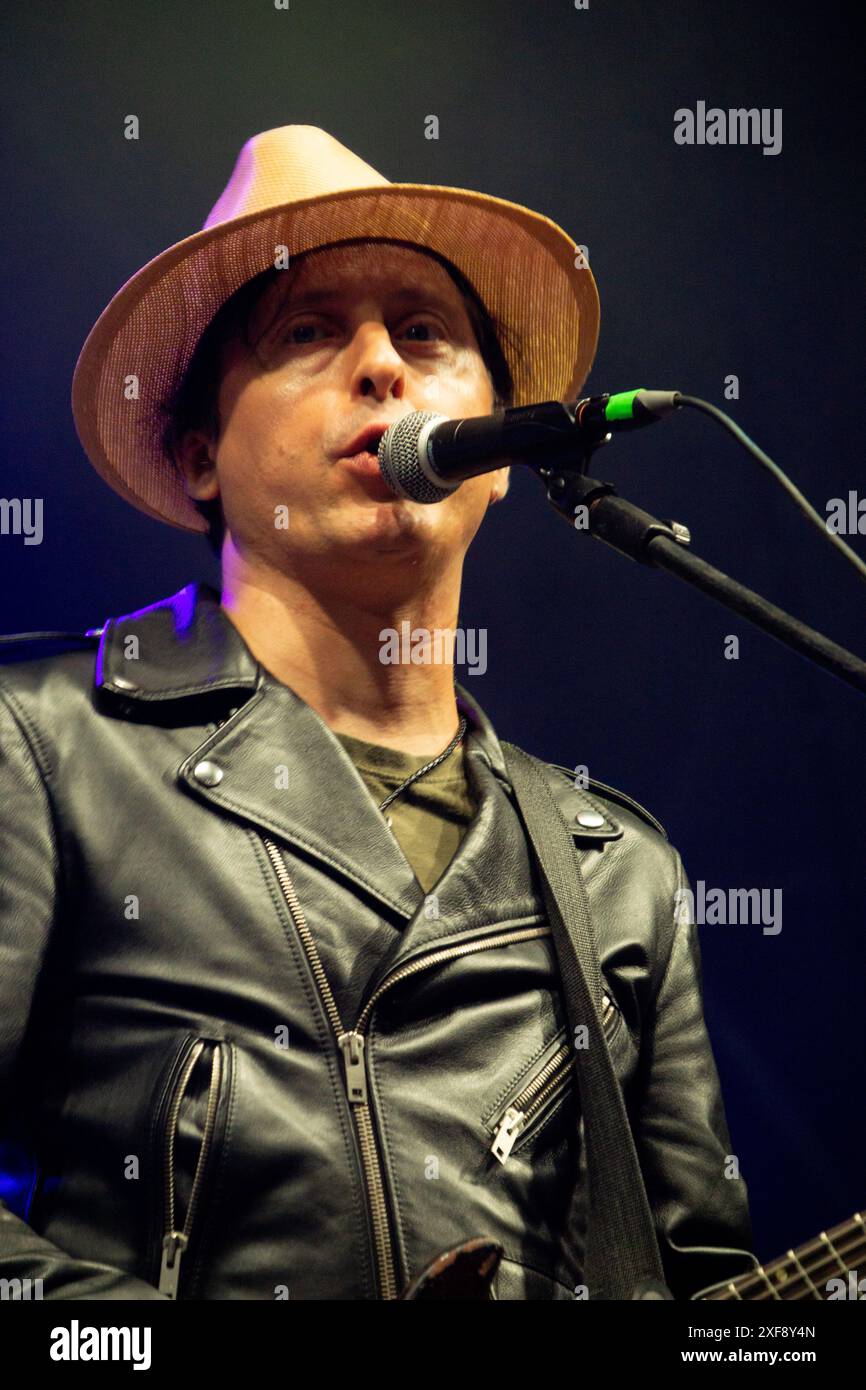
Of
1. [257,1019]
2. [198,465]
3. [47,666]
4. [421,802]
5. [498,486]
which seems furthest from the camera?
[498,486]

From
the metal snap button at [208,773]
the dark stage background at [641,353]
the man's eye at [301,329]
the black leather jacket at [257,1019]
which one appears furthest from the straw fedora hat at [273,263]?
the metal snap button at [208,773]

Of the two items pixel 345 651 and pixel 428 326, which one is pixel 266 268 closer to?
pixel 428 326

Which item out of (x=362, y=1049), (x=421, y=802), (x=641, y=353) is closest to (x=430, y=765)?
(x=421, y=802)

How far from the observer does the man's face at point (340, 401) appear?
2043mm

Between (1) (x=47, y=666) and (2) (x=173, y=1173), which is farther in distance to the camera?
(1) (x=47, y=666)

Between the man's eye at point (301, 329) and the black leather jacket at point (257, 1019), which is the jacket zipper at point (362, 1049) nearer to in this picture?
the black leather jacket at point (257, 1019)

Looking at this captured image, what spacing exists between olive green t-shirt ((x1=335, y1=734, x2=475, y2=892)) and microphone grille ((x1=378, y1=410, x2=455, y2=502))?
514mm

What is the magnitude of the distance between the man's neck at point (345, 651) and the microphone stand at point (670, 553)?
60cm

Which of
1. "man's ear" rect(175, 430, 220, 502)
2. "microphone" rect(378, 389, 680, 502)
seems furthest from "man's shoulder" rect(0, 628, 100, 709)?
"microphone" rect(378, 389, 680, 502)

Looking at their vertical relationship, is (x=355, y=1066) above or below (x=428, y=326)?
below

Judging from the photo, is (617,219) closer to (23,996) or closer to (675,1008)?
(675,1008)

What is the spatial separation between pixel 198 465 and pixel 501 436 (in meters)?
0.91

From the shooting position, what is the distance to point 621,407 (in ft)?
4.85

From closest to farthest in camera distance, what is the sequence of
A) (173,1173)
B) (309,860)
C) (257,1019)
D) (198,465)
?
(173,1173) → (257,1019) → (309,860) → (198,465)
